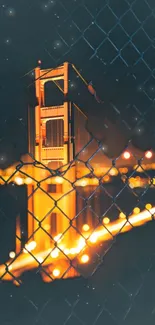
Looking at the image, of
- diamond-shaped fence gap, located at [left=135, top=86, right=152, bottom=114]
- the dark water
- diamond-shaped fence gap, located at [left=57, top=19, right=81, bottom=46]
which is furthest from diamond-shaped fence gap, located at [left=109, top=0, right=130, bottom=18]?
the dark water

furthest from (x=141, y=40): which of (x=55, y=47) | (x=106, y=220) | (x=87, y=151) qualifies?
(x=106, y=220)

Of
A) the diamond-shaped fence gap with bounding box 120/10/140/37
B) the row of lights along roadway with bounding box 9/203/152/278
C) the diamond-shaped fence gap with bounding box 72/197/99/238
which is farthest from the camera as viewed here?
the diamond-shaped fence gap with bounding box 120/10/140/37

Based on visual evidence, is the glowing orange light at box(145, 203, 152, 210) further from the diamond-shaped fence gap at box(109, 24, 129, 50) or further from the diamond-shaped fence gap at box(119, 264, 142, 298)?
the diamond-shaped fence gap at box(109, 24, 129, 50)

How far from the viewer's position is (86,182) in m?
1.74

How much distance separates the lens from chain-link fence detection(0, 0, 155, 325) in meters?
1.62

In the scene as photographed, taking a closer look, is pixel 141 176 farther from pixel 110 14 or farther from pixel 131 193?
pixel 110 14

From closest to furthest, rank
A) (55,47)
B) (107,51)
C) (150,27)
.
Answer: (55,47) < (107,51) < (150,27)

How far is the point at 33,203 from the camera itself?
1.65 meters

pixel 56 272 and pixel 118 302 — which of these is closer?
pixel 56 272

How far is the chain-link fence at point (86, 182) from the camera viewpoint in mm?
1620

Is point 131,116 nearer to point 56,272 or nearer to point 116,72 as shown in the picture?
point 116,72

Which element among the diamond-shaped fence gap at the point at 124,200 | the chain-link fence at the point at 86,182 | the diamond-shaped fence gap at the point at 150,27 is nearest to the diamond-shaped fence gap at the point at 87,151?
the chain-link fence at the point at 86,182

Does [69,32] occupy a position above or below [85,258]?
above

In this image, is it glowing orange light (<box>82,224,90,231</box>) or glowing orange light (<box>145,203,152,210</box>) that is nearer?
glowing orange light (<box>82,224,90,231</box>)
